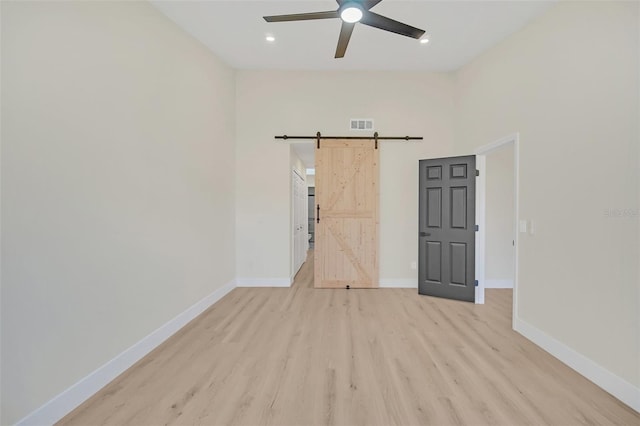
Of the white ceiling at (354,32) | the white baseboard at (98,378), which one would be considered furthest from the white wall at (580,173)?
the white baseboard at (98,378)

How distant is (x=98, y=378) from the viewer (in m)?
1.90

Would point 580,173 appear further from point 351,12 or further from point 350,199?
point 350,199

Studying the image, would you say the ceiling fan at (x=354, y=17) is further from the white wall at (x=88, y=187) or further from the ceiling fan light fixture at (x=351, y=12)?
the white wall at (x=88, y=187)

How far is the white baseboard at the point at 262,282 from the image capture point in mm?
4375

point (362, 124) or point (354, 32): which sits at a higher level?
point (354, 32)

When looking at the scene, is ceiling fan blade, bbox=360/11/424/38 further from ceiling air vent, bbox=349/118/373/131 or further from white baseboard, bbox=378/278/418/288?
white baseboard, bbox=378/278/418/288

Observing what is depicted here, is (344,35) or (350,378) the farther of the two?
(344,35)

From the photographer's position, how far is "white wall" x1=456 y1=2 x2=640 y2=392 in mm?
1866

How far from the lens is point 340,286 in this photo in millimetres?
4344

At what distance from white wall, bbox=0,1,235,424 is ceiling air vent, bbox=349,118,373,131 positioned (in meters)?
2.50

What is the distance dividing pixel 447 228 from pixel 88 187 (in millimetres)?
4215

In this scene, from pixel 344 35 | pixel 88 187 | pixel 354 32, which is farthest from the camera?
pixel 354 32

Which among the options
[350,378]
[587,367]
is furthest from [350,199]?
[587,367]

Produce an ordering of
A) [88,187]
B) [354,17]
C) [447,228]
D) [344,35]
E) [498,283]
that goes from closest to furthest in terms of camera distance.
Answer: [88,187]
[354,17]
[344,35]
[447,228]
[498,283]
